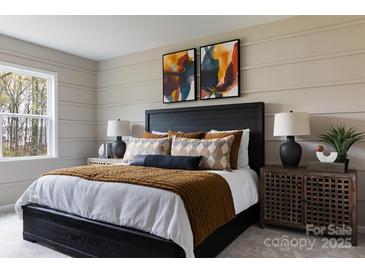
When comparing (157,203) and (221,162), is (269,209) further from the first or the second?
(157,203)

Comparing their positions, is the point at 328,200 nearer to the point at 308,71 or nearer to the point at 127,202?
the point at 308,71

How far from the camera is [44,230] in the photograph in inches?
96.0

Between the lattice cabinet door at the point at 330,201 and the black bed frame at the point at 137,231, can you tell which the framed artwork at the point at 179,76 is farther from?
the lattice cabinet door at the point at 330,201

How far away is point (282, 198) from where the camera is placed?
281cm

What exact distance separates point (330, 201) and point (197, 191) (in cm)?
147

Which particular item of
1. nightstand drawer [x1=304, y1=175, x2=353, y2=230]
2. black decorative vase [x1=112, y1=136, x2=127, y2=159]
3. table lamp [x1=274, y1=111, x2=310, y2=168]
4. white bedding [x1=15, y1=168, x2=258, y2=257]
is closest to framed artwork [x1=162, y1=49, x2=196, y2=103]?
black decorative vase [x1=112, y1=136, x2=127, y2=159]

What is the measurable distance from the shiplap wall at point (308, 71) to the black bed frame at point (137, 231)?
0.16 meters

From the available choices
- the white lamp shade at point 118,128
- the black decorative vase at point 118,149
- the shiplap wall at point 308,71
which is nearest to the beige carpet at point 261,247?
the shiplap wall at point 308,71

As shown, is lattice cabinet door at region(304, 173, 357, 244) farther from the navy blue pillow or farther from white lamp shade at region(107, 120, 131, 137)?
white lamp shade at region(107, 120, 131, 137)

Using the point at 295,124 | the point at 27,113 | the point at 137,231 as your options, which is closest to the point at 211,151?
the point at 295,124

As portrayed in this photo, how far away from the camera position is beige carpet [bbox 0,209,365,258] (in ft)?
7.46

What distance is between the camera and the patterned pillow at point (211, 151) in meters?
2.84
